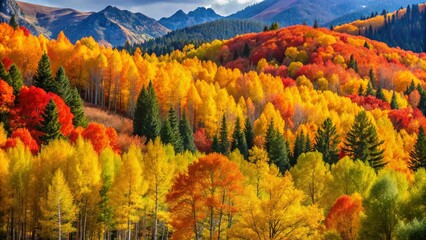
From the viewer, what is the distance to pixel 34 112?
70688 millimetres

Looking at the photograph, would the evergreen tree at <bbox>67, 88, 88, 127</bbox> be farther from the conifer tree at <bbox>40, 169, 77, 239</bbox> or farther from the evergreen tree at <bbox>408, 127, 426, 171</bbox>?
the evergreen tree at <bbox>408, 127, 426, 171</bbox>

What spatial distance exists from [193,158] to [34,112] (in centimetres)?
2587

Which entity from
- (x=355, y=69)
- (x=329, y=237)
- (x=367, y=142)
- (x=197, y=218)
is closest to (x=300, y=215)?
(x=329, y=237)

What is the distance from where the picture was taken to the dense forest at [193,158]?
135 feet

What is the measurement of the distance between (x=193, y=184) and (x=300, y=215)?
9.87m

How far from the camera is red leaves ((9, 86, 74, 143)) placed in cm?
6994

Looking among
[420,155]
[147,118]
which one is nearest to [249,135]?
[147,118]

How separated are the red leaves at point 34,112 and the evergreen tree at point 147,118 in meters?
15.0

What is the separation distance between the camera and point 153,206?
51.2 meters

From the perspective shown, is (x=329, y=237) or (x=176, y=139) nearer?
(x=329, y=237)

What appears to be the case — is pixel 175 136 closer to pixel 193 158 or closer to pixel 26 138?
pixel 193 158

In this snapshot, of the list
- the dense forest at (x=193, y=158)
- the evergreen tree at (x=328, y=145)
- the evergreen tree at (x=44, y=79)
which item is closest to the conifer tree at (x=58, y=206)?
the dense forest at (x=193, y=158)

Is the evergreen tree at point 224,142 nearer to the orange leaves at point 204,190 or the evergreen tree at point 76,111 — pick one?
the evergreen tree at point 76,111

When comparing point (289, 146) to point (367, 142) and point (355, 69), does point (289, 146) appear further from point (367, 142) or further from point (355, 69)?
point (355, 69)
